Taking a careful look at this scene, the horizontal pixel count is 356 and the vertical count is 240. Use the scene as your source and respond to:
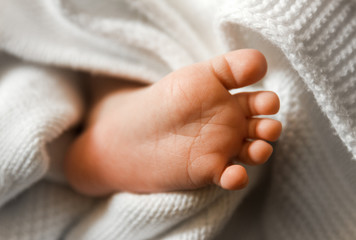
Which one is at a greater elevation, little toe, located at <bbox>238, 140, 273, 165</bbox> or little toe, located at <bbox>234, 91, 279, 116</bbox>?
little toe, located at <bbox>234, 91, 279, 116</bbox>

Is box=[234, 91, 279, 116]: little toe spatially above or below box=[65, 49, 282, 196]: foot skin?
above

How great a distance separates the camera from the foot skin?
1.27 ft

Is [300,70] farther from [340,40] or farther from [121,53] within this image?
[121,53]

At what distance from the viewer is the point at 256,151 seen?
0.38 metres

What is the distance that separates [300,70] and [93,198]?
0.43 meters

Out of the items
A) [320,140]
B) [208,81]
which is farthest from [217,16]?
[320,140]

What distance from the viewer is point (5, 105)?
0.53 meters

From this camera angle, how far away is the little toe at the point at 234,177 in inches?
14.7

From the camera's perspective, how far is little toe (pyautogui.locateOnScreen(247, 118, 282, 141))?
385 millimetres

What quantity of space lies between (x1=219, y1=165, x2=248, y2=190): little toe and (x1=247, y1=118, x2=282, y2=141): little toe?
5 cm

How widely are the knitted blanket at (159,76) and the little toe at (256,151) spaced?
9 cm

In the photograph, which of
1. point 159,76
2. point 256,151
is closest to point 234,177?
point 256,151

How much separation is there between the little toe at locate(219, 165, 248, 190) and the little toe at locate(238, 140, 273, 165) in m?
0.02

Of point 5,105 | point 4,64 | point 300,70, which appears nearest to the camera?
point 300,70
